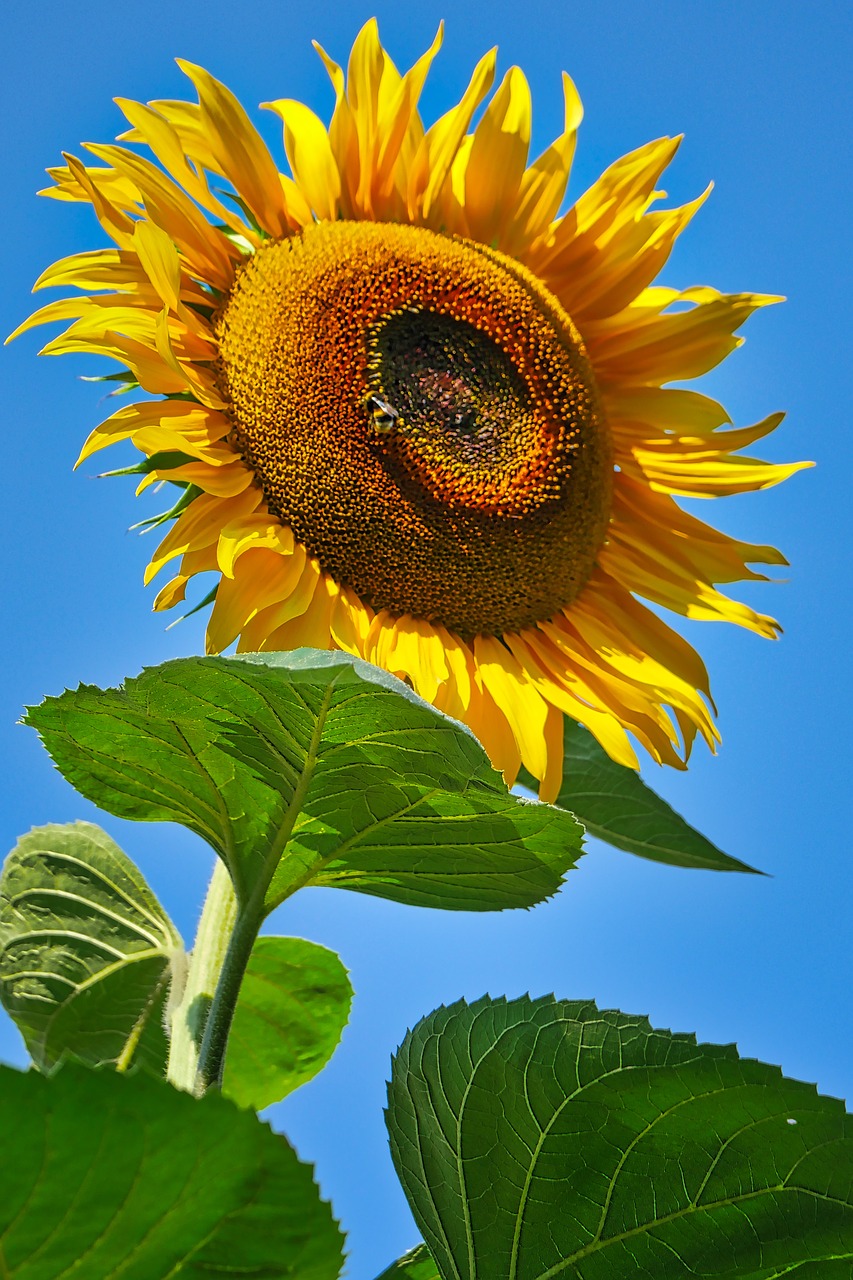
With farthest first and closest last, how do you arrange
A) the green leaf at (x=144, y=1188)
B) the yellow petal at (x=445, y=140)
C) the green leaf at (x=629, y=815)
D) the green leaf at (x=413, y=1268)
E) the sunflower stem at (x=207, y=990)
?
the yellow petal at (x=445, y=140) < the green leaf at (x=629, y=815) < the green leaf at (x=413, y=1268) < the sunflower stem at (x=207, y=990) < the green leaf at (x=144, y=1188)

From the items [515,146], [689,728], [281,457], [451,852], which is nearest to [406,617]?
[281,457]

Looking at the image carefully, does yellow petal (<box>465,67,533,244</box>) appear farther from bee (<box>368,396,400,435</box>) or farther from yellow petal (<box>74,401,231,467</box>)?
yellow petal (<box>74,401,231,467</box>)

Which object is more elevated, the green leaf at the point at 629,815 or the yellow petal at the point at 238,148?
the yellow petal at the point at 238,148

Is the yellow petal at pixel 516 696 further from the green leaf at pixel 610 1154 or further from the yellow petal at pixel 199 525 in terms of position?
the green leaf at pixel 610 1154

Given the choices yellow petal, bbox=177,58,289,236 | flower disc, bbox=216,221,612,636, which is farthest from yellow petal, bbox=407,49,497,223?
yellow petal, bbox=177,58,289,236

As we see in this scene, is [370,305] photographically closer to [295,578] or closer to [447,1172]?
[295,578]

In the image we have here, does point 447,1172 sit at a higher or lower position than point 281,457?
lower

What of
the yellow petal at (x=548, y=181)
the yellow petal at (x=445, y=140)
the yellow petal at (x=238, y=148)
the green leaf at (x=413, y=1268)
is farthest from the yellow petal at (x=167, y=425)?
the green leaf at (x=413, y=1268)
